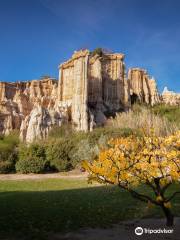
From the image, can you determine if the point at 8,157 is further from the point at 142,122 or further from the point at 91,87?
the point at 91,87

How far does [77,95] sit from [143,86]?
2650cm

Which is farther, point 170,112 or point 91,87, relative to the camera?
point 91,87

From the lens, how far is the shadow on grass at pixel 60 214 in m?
9.66

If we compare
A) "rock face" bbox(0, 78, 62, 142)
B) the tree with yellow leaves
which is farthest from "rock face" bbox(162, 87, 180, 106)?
the tree with yellow leaves

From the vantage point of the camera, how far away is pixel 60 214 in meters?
11.8

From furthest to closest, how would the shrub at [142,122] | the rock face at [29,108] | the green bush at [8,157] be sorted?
the rock face at [29,108] < the shrub at [142,122] < the green bush at [8,157]

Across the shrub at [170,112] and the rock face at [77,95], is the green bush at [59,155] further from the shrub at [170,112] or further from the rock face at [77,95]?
the shrub at [170,112]

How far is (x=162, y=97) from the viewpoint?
325ft

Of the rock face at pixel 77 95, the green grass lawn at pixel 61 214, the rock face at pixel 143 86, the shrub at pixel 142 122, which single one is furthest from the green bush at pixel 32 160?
the rock face at pixel 143 86

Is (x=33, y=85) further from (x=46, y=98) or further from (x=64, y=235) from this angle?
(x=64, y=235)

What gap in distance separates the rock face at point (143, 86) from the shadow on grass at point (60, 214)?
7809 centimetres

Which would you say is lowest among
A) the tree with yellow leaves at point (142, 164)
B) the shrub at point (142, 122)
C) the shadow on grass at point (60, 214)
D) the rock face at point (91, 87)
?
the shadow on grass at point (60, 214)

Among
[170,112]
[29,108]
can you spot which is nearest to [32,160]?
[29,108]

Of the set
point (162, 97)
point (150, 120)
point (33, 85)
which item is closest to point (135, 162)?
point (150, 120)
